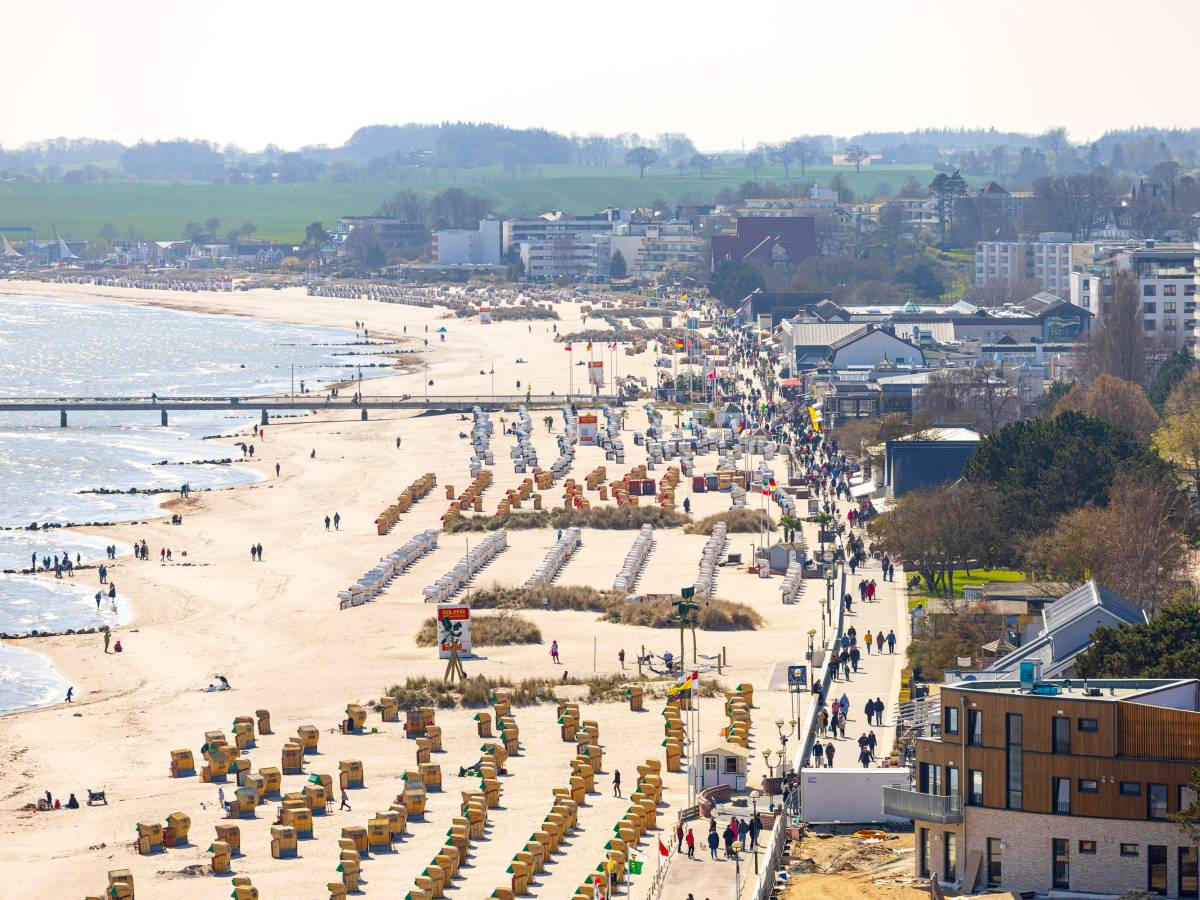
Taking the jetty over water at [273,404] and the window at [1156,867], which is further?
the jetty over water at [273,404]

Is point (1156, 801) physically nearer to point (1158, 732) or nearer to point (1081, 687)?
point (1158, 732)

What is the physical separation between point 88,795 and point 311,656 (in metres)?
12.1

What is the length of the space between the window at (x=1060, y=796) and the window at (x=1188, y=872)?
156 centimetres

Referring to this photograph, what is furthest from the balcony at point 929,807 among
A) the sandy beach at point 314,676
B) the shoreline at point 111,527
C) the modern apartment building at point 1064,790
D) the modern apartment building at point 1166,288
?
the modern apartment building at point 1166,288

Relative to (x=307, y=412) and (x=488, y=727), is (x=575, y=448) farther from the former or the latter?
(x=488, y=727)

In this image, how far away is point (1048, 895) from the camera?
28844 millimetres

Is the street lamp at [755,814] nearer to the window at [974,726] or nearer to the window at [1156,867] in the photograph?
the window at [974,726]

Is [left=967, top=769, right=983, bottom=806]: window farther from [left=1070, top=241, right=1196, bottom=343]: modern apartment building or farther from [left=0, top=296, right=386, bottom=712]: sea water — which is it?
[left=1070, top=241, right=1196, bottom=343]: modern apartment building

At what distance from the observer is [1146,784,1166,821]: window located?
28.4m

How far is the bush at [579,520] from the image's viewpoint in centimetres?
7044

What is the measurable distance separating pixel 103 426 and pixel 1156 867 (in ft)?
277

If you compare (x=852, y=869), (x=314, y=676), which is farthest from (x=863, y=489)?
(x=852, y=869)

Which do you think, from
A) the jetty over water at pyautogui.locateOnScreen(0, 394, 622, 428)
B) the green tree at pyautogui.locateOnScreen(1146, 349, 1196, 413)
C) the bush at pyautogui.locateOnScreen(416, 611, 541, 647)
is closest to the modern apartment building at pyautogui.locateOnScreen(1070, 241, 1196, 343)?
the green tree at pyautogui.locateOnScreen(1146, 349, 1196, 413)

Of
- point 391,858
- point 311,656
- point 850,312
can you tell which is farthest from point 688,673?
point 850,312
